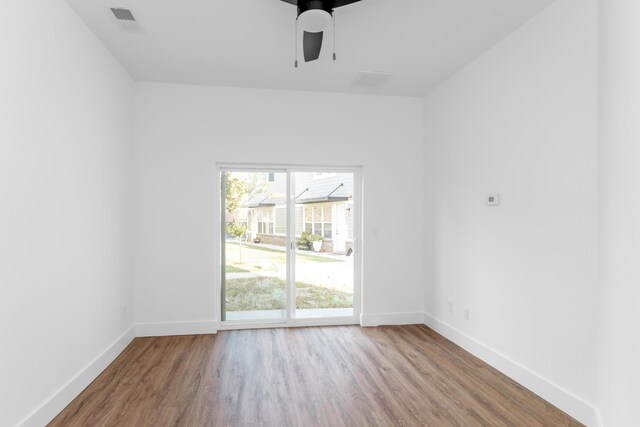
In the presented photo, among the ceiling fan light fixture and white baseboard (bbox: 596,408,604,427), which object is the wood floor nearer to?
white baseboard (bbox: 596,408,604,427)

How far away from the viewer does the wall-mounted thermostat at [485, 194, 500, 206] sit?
3346mm

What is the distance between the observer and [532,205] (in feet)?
9.65

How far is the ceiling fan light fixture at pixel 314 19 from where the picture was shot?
238cm

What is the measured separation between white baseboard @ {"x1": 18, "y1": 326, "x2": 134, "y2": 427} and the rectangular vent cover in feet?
8.96

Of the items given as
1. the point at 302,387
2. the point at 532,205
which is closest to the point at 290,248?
the point at 302,387

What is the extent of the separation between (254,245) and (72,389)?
2.32 meters

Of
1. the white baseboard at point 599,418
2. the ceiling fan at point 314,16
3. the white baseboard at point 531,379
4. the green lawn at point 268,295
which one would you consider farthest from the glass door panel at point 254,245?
the white baseboard at point 599,418

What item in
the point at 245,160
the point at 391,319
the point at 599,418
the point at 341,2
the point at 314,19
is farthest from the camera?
the point at 391,319

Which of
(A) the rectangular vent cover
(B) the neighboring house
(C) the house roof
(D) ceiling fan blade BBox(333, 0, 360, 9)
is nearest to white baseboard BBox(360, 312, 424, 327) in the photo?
(B) the neighboring house

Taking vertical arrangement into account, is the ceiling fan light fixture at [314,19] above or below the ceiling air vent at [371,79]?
below

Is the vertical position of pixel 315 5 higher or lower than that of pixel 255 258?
higher

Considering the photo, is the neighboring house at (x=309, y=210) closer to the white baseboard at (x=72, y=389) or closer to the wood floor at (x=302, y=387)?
the wood floor at (x=302, y=387)

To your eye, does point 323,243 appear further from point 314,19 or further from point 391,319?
point 314,19

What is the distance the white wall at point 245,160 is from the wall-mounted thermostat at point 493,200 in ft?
4.67
